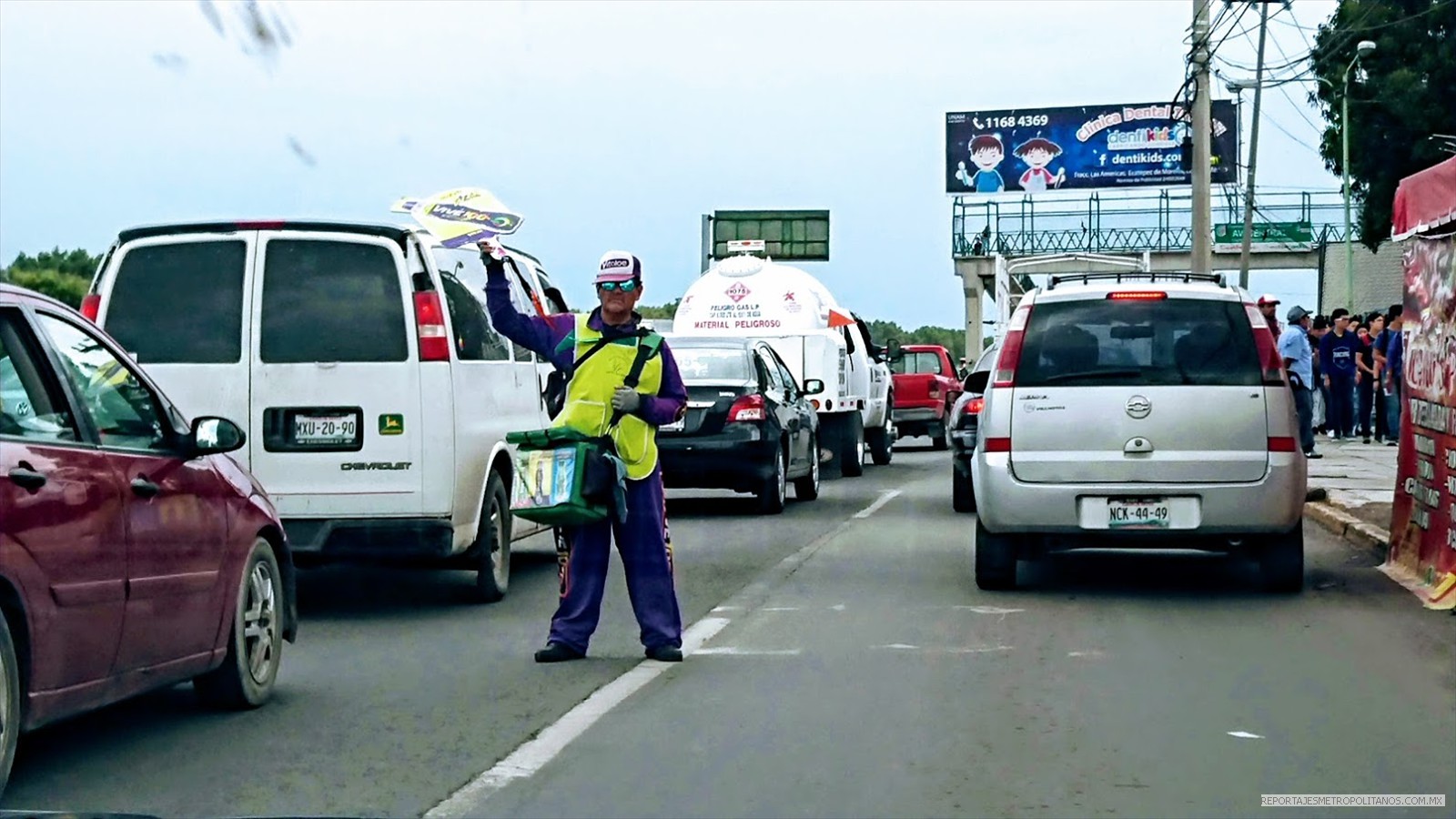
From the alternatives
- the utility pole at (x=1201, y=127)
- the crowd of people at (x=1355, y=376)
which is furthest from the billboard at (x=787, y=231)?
the utility pole at (x=1201, y=127)

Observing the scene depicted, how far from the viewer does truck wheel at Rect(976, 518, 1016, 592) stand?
12.0m

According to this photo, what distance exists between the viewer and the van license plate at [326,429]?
1077 cm

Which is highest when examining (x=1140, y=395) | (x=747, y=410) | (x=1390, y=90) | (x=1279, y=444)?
(x=1390, y=90)

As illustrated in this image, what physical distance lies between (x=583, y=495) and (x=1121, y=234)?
174 feet

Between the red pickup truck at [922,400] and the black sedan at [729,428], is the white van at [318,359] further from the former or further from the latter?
the red pickup truck at [922,400]

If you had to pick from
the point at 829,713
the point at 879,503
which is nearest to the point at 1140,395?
the point at 829,713

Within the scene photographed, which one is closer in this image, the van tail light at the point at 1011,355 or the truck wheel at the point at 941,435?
the van tail light at the point at 1011,355

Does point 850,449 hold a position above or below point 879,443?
above

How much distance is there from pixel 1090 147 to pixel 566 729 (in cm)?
6660

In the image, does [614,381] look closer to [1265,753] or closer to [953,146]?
[1265,753]

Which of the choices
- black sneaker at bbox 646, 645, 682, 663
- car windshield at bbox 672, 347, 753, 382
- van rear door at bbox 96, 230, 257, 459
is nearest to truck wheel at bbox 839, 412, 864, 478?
car windshield at bbox 672, 347, 753, 382

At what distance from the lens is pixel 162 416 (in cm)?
759

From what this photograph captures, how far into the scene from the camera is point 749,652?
32.0ft

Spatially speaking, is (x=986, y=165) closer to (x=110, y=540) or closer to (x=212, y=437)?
(x=212, y=437)
